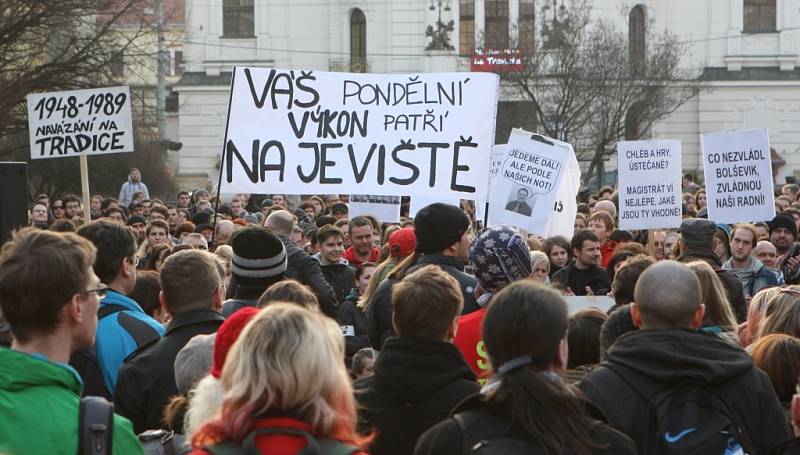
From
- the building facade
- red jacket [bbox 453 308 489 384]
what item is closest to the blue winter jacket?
red jacket [bbox 453 308 489 384]

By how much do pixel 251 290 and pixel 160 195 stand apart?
3106 cm

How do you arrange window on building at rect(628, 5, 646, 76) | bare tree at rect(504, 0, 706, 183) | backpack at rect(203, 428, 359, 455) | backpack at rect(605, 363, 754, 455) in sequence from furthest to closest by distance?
window on building at rect(628, 5, 646, 76), bare tree at rect(504, 0, 706, 183), backpack at rect(605, 363, 754, 455), backpack at rect(203, 428, 359, 455)

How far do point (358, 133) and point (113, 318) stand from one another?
5.40 metres

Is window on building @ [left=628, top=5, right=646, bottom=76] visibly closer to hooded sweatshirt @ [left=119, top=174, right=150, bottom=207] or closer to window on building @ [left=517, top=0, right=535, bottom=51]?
window on building @ [left=517, top=0, right=535, bottom=51]

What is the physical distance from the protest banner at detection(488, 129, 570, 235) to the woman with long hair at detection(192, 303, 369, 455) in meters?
8.89

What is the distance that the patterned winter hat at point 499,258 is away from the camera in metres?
6.08

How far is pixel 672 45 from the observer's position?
2003 inches

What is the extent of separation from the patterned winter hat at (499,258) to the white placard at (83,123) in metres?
7.77

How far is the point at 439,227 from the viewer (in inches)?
264

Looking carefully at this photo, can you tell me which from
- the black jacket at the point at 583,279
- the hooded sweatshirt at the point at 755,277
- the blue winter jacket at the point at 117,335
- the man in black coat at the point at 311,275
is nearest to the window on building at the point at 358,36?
the black jacket at the point at 583,279

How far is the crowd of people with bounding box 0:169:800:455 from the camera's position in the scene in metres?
3.55

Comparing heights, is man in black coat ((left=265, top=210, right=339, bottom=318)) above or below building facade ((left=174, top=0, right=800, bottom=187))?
below

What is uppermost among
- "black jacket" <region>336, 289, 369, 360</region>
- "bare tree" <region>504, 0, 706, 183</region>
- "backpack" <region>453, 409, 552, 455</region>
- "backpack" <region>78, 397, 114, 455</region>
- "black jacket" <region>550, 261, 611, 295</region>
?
"bare tree" <region>504, 0, 706, 183</region>

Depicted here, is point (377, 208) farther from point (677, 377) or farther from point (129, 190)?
point (129, 190)
